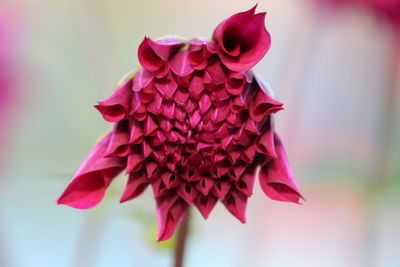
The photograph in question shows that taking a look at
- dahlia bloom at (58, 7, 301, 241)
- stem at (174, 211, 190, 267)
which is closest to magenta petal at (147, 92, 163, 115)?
dahlia bloom at (58, 7, 301, 241)

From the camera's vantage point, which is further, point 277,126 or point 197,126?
point 277,126

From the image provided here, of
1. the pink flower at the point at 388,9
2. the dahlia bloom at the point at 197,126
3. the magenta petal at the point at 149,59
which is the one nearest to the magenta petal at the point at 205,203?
the dahlia bloom at the point at 197,126

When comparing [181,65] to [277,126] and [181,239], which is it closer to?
[181,239]

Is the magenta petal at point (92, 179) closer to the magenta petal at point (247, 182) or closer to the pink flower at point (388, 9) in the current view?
the magenta petal at point (247, 182)

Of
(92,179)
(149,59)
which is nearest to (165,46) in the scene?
(149,59)

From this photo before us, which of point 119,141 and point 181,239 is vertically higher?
point 119,141

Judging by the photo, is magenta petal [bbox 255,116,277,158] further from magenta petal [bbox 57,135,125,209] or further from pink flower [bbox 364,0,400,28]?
pink flower [bbox 364,0,400,28]
